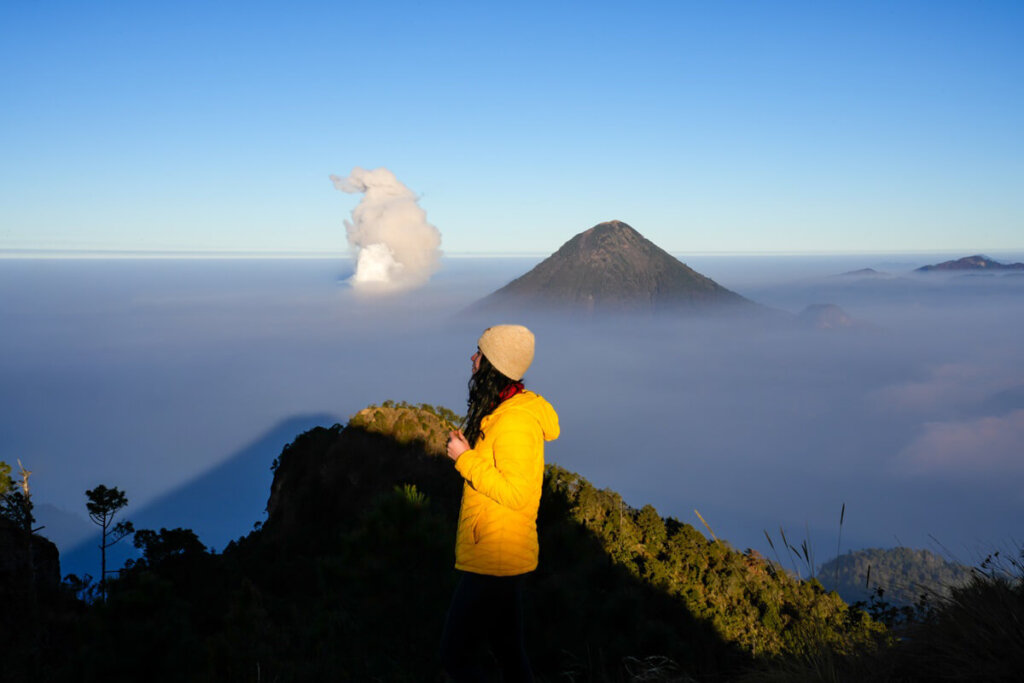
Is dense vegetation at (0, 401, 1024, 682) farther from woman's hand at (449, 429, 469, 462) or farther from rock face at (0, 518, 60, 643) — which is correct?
rock face at (0, 518, 60, 643)

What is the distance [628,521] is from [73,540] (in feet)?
807

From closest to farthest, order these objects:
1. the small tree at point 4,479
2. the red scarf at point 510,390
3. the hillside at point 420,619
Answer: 1. the red scarf at point 510,390
2. the hillside at point 420,619
3. the small tree at point 4,479

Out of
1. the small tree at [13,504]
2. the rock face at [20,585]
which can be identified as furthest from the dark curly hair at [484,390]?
the small tree at [13,504]

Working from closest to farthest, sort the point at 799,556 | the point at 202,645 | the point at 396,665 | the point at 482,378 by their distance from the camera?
the point at 482,378, the point at 799,556, the point at 396,665, the point at 202,645

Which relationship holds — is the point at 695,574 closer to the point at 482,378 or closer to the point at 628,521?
the point at 628,521

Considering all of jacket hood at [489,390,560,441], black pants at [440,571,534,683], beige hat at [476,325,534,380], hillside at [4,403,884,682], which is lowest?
hillside at [4,403,884,682]

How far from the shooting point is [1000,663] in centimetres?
250

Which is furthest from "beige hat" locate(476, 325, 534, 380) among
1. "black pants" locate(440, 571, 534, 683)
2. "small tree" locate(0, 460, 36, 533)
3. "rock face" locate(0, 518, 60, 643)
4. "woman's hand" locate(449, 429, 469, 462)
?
"small tree" locate(0, 460, 36, 533)

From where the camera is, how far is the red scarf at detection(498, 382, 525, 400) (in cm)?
277

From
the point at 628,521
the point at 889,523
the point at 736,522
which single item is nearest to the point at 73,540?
the point at 736,522

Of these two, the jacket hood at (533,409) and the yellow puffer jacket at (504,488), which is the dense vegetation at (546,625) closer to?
the yellow puffer jacket at (504,488)

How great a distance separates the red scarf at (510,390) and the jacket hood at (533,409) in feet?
0.10

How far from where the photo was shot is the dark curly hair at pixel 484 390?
2789 millimetres

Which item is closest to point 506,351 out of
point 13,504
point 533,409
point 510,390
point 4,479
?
point 510,390
